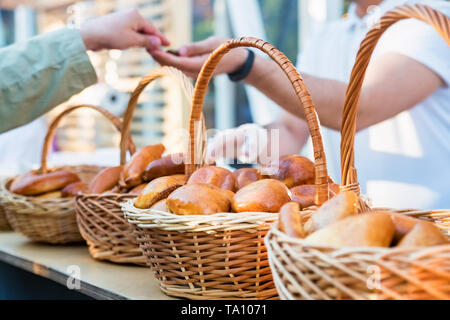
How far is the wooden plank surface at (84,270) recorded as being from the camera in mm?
942

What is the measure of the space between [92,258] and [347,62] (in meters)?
1.33

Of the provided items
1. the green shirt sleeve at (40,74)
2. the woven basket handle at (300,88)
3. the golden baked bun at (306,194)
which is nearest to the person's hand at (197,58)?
the green shirt sleeve at (40,74)

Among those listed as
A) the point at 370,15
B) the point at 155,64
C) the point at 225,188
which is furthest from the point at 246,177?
the point at 155,64

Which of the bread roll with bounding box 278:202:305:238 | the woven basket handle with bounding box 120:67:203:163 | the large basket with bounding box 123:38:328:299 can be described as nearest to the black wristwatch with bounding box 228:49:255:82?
the woven basket handle with bounding box 120:67:203:163

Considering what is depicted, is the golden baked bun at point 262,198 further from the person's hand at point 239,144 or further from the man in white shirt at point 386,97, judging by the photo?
the person's hand at point 239,144

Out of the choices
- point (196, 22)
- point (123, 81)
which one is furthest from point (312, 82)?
point (123, 81)

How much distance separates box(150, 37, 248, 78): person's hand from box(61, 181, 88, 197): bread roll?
0.43 metres

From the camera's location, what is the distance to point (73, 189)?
1.30 meters

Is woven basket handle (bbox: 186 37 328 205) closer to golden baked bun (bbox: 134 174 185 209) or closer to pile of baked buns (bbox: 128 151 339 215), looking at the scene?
pile of baked buns (bbox: 128 151 339 215)

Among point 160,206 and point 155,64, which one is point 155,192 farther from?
point 155,64

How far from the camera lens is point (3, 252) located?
133 centimetres

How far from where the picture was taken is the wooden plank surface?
3.09ft

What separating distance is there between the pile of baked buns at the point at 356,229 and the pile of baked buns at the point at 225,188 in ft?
0.55
